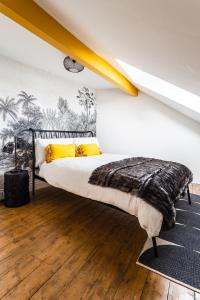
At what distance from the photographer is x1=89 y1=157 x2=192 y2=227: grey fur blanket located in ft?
5.86

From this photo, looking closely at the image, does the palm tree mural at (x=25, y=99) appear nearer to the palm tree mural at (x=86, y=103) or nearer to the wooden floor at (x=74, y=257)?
the palm tree mural at (x=86, y=103)

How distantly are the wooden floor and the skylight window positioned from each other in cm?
227

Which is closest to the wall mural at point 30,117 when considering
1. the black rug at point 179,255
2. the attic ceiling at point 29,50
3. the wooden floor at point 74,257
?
the attic ceiling at point 29,50

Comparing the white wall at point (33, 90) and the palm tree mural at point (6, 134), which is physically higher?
the white wall at point (33, 90)

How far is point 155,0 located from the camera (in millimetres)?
929

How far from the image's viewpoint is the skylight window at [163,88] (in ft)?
10.7

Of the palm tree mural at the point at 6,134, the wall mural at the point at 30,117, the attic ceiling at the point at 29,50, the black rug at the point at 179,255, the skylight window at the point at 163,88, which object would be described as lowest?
the black rug at the point at 179,255

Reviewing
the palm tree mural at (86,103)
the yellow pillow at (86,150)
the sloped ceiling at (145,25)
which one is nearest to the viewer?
the sloped ceiling at (145,25)

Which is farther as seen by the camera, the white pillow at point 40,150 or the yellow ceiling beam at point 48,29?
the white pillow at point 40,150

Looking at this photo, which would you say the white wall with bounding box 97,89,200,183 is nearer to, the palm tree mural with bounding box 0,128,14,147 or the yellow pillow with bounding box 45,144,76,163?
the yellow pillow with bounding box 45,144,76,163

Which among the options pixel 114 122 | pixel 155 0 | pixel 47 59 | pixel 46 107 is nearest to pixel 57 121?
pixel 46 107

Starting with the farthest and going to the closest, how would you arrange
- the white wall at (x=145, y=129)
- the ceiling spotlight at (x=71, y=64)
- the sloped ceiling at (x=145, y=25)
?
1. the white wall at (x=145, y=129)
2. the ceiling spotlight at (x=71, y=64)
3. the sloped ceiling at (x=145, y=25)

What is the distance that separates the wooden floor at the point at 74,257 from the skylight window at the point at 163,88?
2.27m

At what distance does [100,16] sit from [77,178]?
179cm
